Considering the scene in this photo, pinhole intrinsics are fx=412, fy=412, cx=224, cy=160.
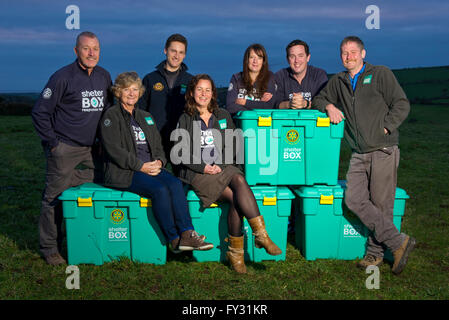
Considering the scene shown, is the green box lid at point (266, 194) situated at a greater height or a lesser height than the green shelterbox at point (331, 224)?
greater

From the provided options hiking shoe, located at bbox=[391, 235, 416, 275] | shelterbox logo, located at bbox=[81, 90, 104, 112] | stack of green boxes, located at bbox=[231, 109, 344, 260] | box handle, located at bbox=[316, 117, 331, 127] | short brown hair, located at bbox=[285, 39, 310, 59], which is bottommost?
hiking shoe, located at bbox=[391, 235, 416, 275]

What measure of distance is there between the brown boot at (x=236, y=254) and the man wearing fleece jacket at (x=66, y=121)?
5.95 ft

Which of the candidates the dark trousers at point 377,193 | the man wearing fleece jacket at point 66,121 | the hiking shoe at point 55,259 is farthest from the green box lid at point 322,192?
the hiking shoe at point 55,259

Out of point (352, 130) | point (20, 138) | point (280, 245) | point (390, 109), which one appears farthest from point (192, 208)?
point (20, 138)

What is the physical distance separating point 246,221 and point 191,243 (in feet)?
2.33

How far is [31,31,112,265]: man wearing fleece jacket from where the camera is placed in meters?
4.24

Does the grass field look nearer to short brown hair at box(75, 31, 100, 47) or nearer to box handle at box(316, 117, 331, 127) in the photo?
box handle at box(316, 117, 331, 127)

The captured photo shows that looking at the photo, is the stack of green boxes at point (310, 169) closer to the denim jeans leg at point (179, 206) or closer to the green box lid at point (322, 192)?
the green box lid at point (322, 192)

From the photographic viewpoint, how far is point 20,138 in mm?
16844

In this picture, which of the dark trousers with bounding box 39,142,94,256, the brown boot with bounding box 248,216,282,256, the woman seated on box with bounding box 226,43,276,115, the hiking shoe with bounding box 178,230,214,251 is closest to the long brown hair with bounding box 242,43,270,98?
the woman seated on box with bounding box 226,43,276,115

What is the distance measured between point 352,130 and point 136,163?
225 centimetres

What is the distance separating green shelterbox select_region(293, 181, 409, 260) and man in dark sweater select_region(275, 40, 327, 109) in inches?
44.6

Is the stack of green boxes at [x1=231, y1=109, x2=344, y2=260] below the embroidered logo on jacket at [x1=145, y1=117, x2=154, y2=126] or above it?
below

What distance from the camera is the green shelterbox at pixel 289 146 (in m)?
4.39
